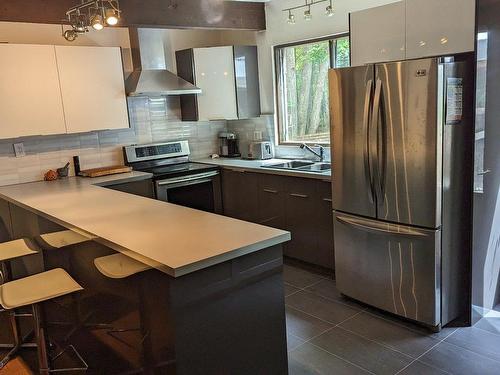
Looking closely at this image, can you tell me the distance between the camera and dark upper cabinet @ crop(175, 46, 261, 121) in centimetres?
470

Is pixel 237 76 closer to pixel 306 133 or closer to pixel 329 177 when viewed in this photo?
pixel 306 133

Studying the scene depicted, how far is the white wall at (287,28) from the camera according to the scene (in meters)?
3.97

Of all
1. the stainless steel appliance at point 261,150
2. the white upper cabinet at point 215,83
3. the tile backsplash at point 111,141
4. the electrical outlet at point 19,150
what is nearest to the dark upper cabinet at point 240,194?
the stainless steel appliance at point 261,150

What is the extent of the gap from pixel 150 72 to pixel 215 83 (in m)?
0.68

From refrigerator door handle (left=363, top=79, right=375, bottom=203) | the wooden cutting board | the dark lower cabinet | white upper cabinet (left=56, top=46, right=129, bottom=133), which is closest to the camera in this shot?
refrigerator door handle (left=363, top=79, right=375, bottom=203)

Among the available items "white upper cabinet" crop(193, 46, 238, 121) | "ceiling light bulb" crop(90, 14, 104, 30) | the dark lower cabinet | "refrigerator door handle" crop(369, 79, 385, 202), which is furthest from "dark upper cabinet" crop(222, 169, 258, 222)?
"ceiling light bulb" crop(90, 14, 104, 30)

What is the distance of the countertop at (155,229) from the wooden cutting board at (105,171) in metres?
0.77

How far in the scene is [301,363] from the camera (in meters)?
2.62

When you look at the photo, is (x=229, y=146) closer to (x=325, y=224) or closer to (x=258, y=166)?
(x=258, y=166)

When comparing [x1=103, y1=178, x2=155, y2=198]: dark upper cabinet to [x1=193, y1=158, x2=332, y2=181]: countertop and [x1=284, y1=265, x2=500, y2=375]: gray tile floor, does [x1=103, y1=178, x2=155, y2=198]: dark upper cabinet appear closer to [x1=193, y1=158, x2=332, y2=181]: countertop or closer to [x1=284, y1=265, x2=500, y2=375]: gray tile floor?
[x1=193, y1=158, x2=332, y2=181]: countertop

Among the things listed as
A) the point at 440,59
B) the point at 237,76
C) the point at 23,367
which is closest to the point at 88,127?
the point at 237,76

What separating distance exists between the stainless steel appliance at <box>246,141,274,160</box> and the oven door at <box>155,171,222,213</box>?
446 millimetres

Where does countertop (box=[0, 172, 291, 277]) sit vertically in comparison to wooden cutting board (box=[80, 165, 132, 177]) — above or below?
below

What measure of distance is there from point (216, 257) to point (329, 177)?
197 cm
